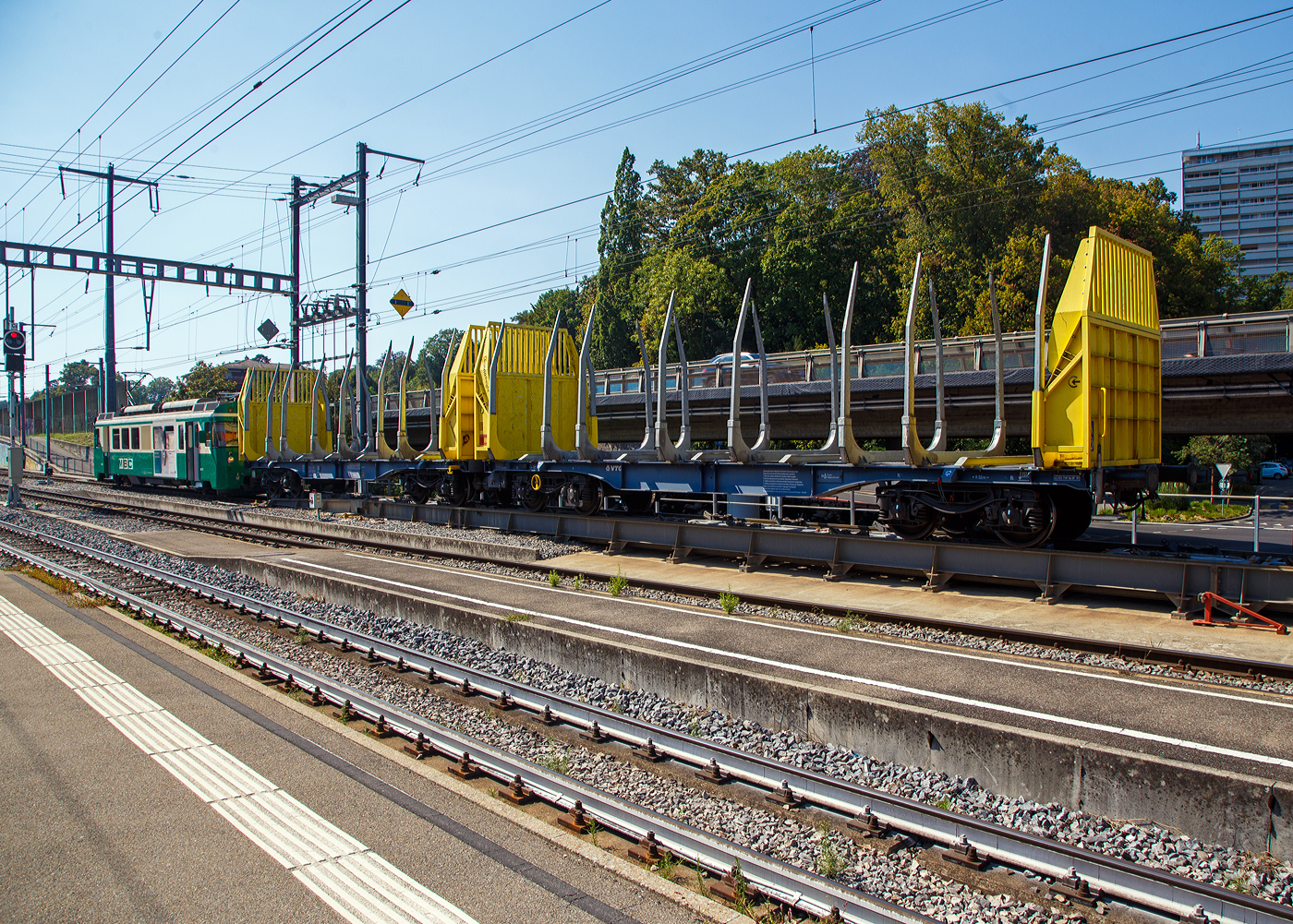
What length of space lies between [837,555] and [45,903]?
9693 millimetres

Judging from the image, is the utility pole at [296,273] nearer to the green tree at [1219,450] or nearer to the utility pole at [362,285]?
the utility pole at [362,285]

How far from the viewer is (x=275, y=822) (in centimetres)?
458

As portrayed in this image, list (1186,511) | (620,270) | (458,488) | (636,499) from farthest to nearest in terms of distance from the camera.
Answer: (620,270), (1186,511), (458,488), (636,499)

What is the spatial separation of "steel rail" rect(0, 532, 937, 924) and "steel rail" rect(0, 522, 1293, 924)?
833 millimetres

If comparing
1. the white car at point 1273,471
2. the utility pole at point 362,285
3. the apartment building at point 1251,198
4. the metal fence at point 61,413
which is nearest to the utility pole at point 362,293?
the utility pole at point 362,285

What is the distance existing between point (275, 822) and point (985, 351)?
18702mm

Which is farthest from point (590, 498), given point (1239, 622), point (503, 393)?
point (1239, 622)

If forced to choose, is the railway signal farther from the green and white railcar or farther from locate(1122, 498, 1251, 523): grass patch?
locate(1122, 498, 1251, 523): grass patch

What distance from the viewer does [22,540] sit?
1831 cm

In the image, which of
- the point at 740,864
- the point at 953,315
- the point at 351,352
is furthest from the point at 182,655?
the point at 953,315

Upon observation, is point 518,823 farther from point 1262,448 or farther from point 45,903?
point 1262,448

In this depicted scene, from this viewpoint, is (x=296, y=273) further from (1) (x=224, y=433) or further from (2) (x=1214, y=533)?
(2) (x=1214, y=533)

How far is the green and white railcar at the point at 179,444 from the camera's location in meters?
27.1

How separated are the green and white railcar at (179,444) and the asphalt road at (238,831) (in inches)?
878
